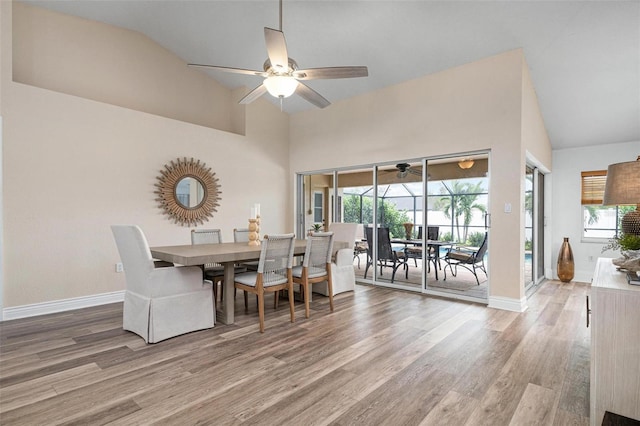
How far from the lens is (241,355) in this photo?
8.57ft

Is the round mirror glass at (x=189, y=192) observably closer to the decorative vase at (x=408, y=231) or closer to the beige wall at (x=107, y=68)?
the beige wall at (x=107, y=68)

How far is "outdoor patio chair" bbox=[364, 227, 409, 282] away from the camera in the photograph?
509 cm

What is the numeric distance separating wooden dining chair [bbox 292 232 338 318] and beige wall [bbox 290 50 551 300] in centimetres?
205

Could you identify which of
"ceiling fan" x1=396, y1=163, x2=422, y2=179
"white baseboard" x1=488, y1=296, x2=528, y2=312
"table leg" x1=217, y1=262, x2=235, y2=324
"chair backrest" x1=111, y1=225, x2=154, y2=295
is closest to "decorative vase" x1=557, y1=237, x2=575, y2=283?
"white baseboard" x1=488, y1=296, x2=528, y2=312

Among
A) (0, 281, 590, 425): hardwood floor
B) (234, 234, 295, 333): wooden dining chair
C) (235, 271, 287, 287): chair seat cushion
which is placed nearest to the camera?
(0, 281, 590, 425): hardwood floor

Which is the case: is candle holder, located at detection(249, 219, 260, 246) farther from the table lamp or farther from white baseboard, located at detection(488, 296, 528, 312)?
the table lamp

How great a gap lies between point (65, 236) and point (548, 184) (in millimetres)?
7260

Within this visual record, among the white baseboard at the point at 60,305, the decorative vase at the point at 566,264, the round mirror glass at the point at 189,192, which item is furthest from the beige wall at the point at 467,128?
the white baseboard at the point at 60,305

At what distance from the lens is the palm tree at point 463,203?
4493mm

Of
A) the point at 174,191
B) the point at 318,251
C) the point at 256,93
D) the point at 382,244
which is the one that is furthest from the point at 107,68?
the point at 382,244

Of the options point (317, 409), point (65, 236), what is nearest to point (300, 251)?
point (317, 409)

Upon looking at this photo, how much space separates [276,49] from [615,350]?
291 cm

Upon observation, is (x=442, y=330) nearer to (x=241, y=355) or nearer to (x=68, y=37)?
(x=241, y=355)

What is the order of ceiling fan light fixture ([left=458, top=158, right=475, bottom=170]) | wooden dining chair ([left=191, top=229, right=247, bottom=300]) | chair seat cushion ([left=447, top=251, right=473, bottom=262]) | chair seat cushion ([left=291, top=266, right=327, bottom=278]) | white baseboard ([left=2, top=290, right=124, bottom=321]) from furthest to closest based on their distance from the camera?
1. chair seat cushion ([left=447, top=251, right=473, bottom=262])
2. ceiling fan light fixture ([left=458, top=158, right=475, bottom=170])
3. wooden dining chair ([left=191, top=229, right=247, bottom=300])
4. chair seat cushion ([left=291, top=266, right=327, bottom=278])
5. white baseboard ([left=2, top=290, right=124, bottom=321])
